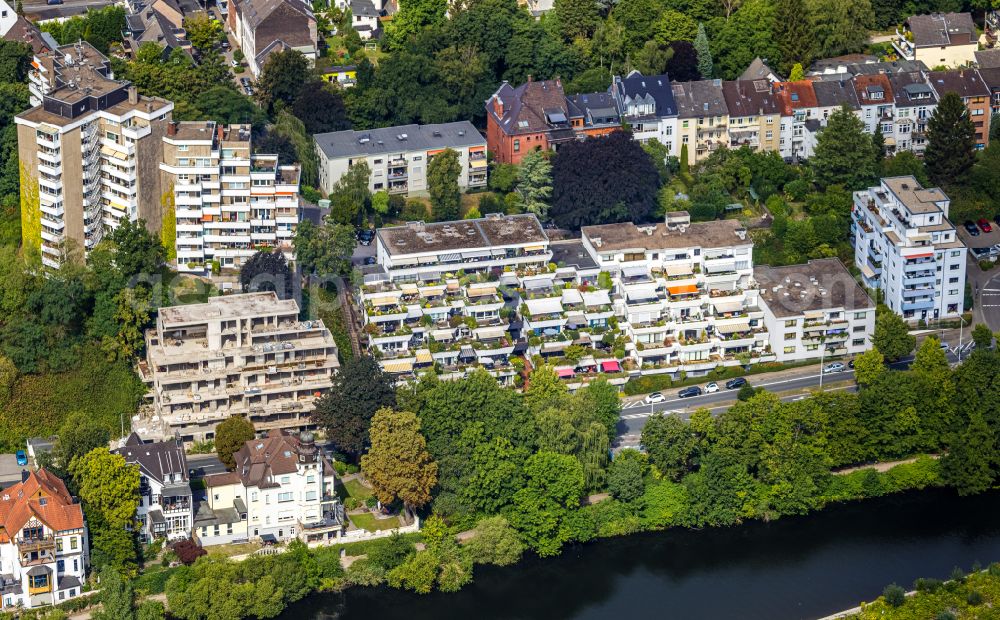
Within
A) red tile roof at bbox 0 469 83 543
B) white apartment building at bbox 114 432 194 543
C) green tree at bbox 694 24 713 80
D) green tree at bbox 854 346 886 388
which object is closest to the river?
green tree at bbox 854 346 886 388

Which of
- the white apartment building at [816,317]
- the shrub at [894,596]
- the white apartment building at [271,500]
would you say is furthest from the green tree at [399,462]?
the white apartment building at [816,317]

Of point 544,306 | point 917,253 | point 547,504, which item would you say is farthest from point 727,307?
point 547,504

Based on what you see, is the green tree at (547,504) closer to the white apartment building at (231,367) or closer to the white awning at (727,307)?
the white apartment building at (231,367)

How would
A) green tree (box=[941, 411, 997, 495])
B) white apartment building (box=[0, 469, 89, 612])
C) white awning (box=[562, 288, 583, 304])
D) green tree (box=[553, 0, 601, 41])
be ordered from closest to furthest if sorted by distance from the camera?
white apartment building (box=[0, 469, 89, 612]) < green tree (box=[941, 411, 997, 495]) < white awning (box=[562, 288, 583, 304]) < green tree (box=[553, 0, 601, 41])

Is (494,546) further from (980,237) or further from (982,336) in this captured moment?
(980,237)

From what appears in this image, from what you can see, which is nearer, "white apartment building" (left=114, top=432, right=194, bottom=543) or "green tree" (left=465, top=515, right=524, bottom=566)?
"white apartment building" (left=114, top=432, right=194, bottom=543)

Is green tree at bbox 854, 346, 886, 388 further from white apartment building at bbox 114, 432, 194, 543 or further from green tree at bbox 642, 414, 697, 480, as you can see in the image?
white apartment building at bbox 114, 432, 194, 543

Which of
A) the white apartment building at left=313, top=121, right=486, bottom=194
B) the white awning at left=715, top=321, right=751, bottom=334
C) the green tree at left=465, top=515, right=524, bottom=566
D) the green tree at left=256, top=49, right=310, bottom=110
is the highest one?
the green tree at left=256, top=49, right=310, bottom=110
